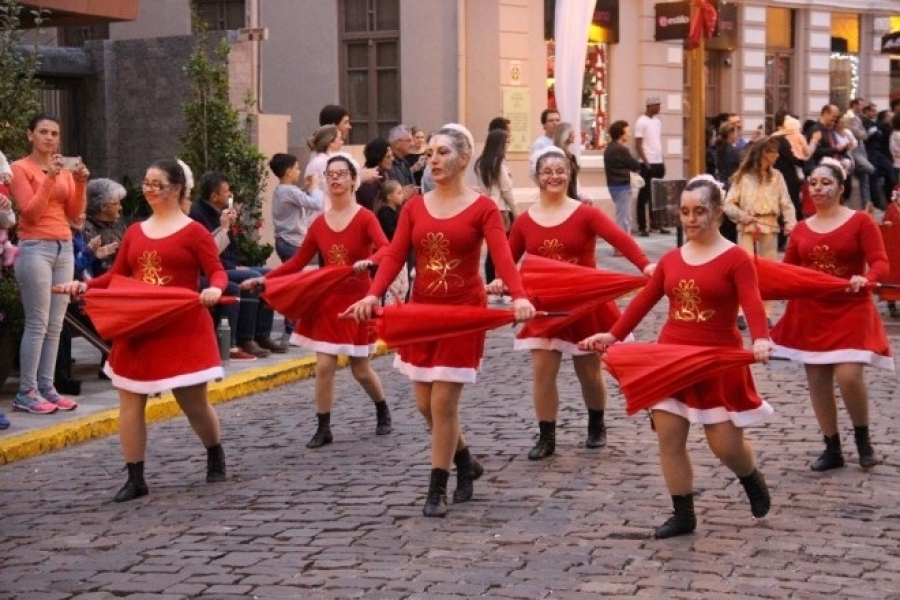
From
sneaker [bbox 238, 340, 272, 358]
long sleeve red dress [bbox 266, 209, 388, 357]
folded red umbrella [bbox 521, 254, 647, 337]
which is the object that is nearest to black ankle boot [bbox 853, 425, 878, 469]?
folded red umbrella [bbox 521, 254, 647, 337]

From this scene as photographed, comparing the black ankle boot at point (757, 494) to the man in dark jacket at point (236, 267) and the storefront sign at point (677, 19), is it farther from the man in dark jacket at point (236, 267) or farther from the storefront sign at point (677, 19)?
the storefront sign at point (677, 19)

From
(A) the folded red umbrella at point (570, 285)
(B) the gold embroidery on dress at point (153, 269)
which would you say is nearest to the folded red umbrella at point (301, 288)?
(B) the gold embroidery on dress at point (153, 269)

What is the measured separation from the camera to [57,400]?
11.6m

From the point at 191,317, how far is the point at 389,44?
54.9 feet

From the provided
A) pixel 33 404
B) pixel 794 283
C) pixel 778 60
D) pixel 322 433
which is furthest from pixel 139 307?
pixel 778 60

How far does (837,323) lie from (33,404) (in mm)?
5488

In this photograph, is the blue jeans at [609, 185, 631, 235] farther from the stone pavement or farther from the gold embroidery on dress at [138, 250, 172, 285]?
the gold embroidery on dress at [138, 250, 172, 285]

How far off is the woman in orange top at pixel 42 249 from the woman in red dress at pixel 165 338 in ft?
6.54

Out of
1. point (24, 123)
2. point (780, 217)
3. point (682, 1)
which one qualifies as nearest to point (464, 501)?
point (24, 123)

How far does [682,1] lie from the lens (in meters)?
19.9

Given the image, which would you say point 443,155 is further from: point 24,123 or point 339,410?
point 24,123

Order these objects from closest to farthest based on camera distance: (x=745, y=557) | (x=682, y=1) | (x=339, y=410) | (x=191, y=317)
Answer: (x=745, y=557) → (x=191, y=317) → (x=339, y=410) → (x=682, y=1)

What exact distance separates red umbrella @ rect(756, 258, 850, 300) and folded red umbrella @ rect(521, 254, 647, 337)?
699mm

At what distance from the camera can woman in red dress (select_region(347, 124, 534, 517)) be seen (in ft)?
27.6
